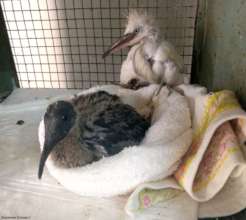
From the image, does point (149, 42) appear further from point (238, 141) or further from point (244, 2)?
point (238, 141)

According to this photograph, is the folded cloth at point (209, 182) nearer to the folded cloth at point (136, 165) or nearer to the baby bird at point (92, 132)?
the folded cloth at point (136, 165)

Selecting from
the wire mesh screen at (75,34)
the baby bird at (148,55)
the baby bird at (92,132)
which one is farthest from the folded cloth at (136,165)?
the wire mesh screen at (75,34)

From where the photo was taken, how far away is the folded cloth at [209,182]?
750 mm

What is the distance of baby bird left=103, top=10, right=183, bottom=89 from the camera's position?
124 cm

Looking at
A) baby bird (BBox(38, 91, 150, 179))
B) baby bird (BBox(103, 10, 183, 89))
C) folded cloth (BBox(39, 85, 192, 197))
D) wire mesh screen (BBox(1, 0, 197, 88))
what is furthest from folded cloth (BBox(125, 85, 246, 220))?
wire mesh screen (BBox(1, 0, 197, 88))

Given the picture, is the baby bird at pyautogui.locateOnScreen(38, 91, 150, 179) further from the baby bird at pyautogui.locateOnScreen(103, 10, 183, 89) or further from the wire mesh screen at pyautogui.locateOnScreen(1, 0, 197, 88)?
the wire mesh screen at pyautogui.locateOnScreen(1, 0, 197, 88)

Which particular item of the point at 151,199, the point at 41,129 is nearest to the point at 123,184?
the point at 151,199

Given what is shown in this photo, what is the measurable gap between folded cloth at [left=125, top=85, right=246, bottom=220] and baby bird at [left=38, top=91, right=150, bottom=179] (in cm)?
16

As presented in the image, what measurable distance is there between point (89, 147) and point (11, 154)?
35 cm

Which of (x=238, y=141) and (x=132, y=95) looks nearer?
(x=238, y=141)

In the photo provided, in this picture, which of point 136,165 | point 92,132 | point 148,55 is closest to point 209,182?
point 136,165

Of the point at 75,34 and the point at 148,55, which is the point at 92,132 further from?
the point at 75,34

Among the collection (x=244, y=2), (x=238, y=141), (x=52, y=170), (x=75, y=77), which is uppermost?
(x=244, y=2)

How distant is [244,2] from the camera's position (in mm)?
819
